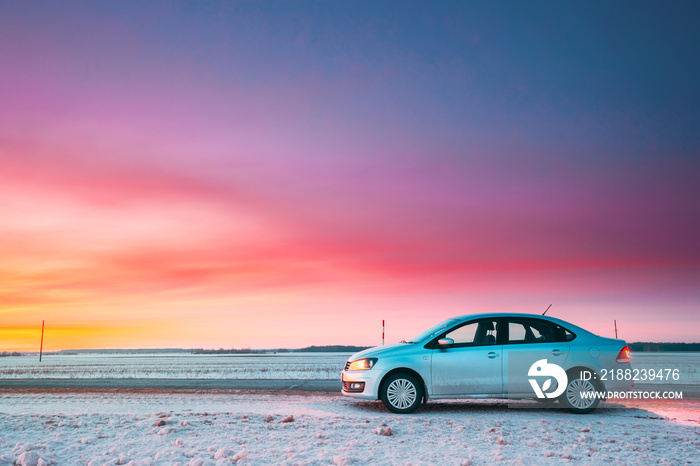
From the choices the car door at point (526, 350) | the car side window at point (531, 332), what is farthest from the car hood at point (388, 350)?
the car side window at point (531, 332)

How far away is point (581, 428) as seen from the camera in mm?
8195

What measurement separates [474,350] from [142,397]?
8.02 metres

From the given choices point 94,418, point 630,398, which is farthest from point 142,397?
point 630,398

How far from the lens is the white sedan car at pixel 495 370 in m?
10.0

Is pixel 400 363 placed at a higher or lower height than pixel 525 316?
lower

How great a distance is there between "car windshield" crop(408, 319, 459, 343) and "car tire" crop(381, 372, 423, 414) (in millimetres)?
855

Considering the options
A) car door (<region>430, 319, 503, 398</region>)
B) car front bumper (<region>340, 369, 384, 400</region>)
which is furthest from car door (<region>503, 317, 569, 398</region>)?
car front bumper (<region>340, 369, 384, 400</region>)

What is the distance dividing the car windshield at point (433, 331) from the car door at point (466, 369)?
238 millimetres

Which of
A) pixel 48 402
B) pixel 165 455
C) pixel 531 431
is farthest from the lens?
pixel 48 402

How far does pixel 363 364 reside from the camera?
1034cm

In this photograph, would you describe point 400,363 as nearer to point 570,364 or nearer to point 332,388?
point 570,364

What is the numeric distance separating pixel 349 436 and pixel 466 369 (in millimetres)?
3426

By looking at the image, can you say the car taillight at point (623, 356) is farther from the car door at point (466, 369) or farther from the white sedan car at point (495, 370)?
the car door at point (466, 369)

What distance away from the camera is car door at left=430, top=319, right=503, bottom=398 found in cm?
1002
